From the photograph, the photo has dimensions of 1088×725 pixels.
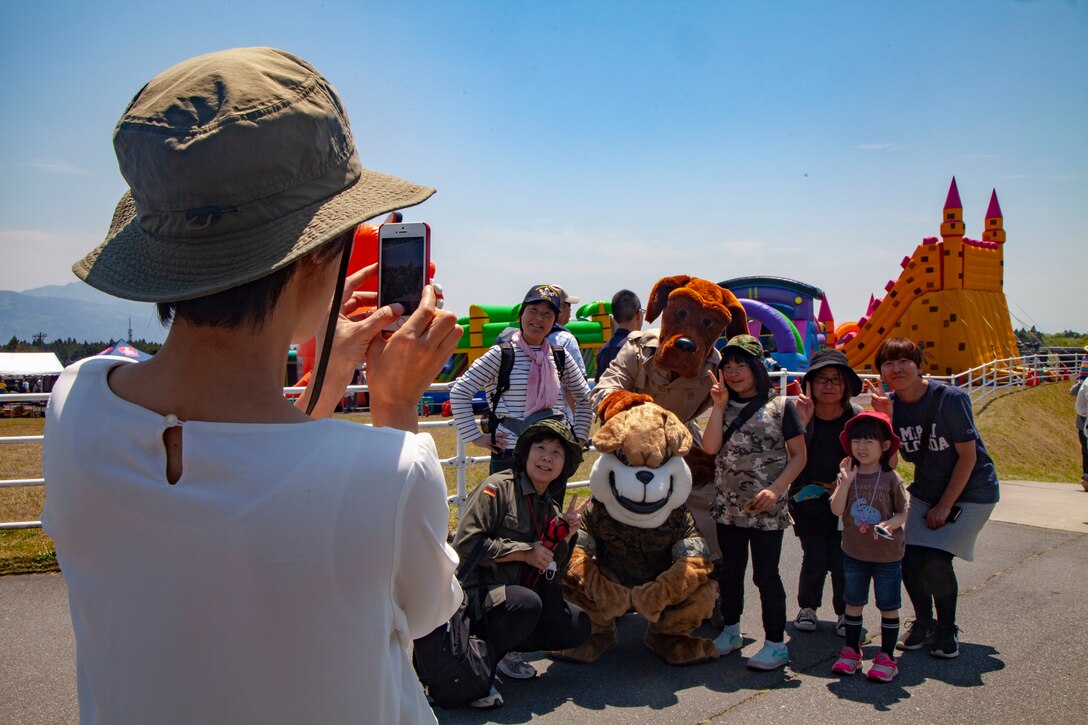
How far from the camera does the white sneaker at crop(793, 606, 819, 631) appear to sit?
4.64 meters

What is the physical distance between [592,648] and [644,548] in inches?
22.8

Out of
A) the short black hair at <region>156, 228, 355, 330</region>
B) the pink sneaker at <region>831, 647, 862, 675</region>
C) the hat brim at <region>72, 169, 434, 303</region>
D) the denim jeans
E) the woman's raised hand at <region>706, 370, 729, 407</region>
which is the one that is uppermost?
the hat brim at <region>72, 169, 434, 303</region>

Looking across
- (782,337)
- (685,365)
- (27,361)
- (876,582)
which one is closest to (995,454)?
(782,337)

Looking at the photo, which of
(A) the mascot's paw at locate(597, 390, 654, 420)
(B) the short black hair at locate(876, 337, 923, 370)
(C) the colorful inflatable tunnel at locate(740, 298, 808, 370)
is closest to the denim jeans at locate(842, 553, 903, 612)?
(B) the short black hair at locate(876, 337, 923, 370)

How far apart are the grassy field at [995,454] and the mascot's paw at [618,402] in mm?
2466

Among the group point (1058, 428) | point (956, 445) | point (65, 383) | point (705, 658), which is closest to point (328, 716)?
point (65, 383)

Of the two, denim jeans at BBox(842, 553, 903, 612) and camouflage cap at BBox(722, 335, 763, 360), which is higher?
camouflage cap at BBox(722, 335, 763, 360)

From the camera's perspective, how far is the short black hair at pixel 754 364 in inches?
173

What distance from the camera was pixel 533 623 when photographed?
366 cm

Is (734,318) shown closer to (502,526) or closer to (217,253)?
(502,526)

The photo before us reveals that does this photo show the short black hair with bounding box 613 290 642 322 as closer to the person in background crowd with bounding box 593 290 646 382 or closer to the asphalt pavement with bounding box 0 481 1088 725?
the person in background crowd with bounding box 593 290 646 382

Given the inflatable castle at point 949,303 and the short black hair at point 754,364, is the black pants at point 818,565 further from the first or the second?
the inflatable castle at point 949,303

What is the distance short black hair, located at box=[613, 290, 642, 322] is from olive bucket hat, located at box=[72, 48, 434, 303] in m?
5.44

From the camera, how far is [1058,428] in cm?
1638
